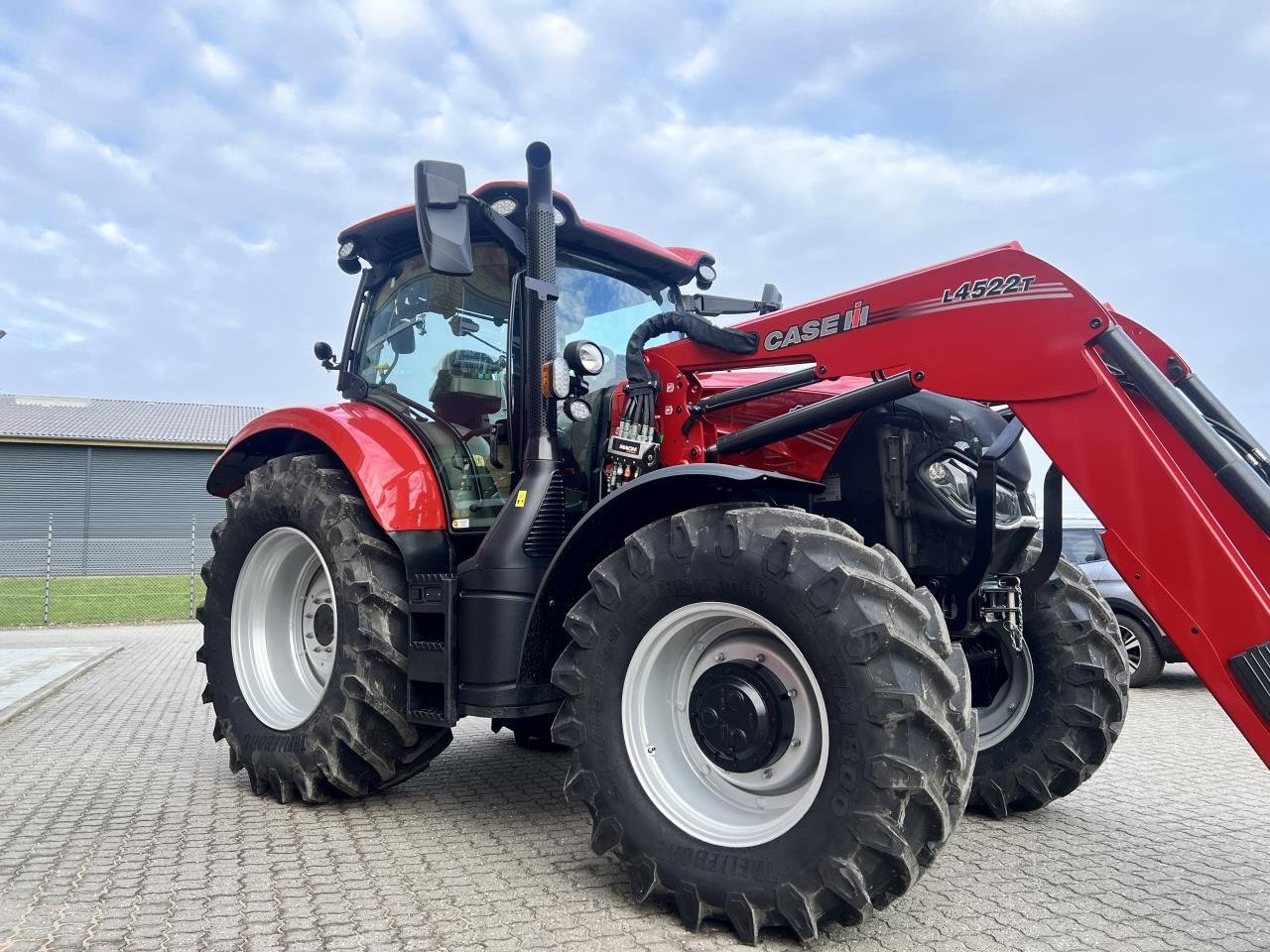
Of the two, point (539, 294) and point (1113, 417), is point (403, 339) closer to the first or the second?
point (539, 294)

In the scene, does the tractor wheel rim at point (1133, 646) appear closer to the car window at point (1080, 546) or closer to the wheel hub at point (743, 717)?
the car window at point (1080, 546)

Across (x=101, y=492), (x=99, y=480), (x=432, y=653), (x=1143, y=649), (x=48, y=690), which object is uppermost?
(x=99, y=480)

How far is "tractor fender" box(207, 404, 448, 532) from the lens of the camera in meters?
4.30

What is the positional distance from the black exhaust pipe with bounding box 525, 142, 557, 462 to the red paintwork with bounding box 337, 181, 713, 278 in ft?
0.55

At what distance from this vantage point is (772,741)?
311 centimetres

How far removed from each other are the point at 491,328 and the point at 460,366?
0.89ft

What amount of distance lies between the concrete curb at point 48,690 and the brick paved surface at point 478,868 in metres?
1.83

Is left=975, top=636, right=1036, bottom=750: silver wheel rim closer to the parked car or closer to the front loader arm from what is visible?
the front loader arm

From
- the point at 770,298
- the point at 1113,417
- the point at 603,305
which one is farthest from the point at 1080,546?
the point at 1113,417

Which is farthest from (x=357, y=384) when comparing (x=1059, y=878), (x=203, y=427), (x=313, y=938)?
(x=203, y=427)

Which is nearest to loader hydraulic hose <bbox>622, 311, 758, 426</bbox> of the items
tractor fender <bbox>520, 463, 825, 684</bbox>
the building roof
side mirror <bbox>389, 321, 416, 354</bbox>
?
tractor fender <bbox>520, 463, 825, 684</bbox>

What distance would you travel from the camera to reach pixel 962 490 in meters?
3.78

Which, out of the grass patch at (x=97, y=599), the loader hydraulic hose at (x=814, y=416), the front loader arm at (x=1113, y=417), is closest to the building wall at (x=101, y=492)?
the grass patch at (x=97, y=599)

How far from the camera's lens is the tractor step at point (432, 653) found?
3.96m
